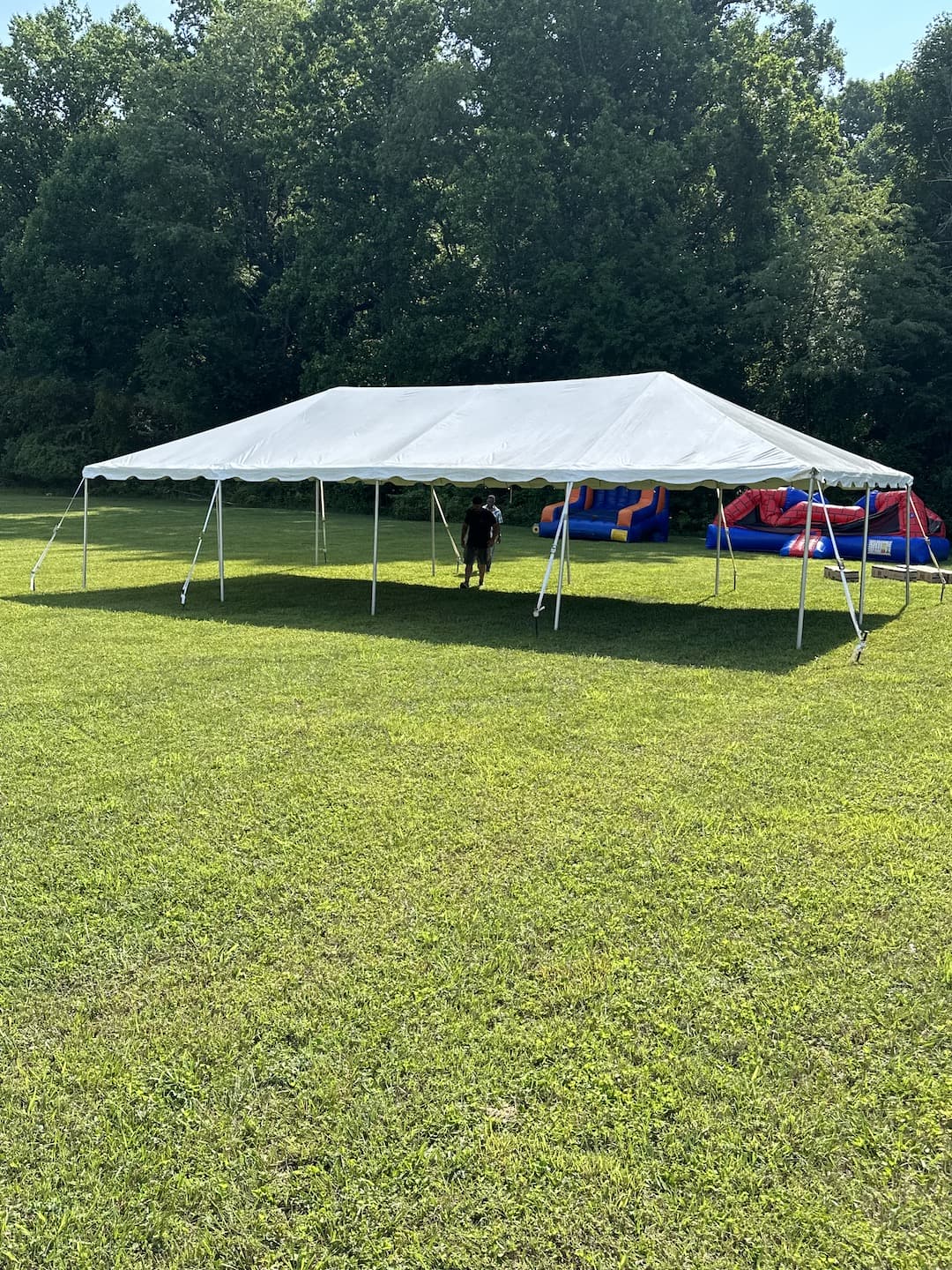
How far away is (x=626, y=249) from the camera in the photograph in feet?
84.0

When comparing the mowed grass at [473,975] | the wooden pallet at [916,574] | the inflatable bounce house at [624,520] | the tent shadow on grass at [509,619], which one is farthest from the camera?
the inflatable bounce house at [624,520]

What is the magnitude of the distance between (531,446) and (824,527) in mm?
10447

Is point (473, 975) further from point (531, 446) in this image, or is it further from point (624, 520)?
point (624, 520)

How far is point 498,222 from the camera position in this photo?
2628 centimetres

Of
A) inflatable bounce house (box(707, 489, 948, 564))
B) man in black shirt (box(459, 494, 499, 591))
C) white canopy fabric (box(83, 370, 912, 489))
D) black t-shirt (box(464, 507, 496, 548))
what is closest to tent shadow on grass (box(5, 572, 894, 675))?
man in black shirt (box(459, 494, 499, 591))

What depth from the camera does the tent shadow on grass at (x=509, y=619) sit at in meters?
8.80

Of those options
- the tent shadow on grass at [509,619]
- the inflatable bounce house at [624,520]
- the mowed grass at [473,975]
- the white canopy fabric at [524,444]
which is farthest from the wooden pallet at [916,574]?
the inflatable bounce house at [624,520]

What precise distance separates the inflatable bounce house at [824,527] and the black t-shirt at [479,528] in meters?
6.49

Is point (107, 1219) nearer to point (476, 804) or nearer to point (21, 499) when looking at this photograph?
point (476, 804)

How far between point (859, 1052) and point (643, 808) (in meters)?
1.94

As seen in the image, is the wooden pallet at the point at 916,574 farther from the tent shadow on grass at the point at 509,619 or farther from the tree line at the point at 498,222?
the tree line at the point at 498,222

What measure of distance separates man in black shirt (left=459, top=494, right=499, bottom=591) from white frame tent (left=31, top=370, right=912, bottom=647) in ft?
5.28

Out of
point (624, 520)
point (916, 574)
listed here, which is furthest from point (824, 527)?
point (916, 574)

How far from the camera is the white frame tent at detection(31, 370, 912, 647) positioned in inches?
352
